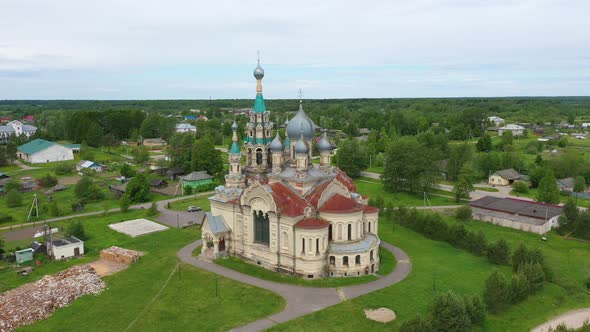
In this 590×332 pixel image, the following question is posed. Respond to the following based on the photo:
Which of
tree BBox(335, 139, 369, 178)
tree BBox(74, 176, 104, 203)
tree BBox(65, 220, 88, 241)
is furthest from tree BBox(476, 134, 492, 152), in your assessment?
tree BBox(65, 220, 88, 241)

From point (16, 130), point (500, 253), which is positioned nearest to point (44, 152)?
point (16, 130)

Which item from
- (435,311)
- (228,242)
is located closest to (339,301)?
(435,311)

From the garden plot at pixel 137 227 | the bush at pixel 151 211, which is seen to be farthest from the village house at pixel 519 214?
the bush at pixel 151 211

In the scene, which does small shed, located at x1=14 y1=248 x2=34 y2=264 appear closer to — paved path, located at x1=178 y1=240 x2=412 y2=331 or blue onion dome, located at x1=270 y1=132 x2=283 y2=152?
paved path, located at x1=178 y1=240 x2=412 y2=331

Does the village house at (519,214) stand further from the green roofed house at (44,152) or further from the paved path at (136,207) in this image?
the green roofed house at (44,152)

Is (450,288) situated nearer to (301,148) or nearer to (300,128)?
(301,148)

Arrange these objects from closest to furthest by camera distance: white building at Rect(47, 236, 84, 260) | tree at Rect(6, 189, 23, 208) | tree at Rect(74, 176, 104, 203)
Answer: white building at Rect(47, 236, 84, 260) < tree at Rect(6, 189, 23, 208) < tree at Rect(74, 176, 104, 203)

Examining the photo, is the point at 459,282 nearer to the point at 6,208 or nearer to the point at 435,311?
the point at 435,311
